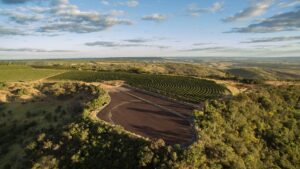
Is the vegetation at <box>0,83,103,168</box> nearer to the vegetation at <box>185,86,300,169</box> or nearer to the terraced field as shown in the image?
the terraced field

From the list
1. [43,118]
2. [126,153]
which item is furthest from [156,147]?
[43,118]

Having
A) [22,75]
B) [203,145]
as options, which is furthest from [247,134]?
[22,75]

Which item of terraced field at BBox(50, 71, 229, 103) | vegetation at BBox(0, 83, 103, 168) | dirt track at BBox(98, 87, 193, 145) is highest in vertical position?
terraced field at BBox(50, 71, 229, 103)

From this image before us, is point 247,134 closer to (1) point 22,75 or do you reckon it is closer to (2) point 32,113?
(2) point 32,113

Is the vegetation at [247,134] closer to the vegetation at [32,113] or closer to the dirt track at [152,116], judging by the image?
the dirt track at [152,116]

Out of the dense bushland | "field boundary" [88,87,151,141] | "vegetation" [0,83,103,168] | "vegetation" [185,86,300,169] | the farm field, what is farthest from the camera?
the farm field

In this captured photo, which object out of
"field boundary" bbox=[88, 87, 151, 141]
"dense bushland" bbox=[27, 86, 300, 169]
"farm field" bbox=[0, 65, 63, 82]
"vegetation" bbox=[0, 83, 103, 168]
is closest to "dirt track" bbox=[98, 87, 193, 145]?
"field boundary" bbox=[88, 87, 151, 141]

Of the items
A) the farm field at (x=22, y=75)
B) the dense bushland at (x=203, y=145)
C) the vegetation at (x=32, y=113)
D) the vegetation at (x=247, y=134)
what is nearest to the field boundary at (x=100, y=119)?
the dense bushland at (x=203, y=145)

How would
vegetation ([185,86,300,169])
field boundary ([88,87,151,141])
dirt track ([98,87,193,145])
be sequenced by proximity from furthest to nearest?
dirt track ([98,87,193,145]) → field boundary ([88,87,151,141]) → vegetation ([185,86,300,169])

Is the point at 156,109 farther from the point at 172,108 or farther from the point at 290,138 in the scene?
the point at 290,138

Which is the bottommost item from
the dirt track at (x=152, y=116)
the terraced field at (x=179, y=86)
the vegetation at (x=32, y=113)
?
the vegetation at (x=32, y=113)
